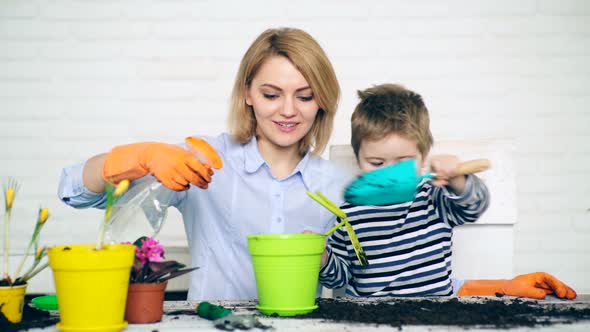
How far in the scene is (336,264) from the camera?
1556 mm

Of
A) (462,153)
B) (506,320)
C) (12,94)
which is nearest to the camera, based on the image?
(506,320)

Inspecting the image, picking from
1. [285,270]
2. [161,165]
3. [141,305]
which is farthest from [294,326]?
[161,165]

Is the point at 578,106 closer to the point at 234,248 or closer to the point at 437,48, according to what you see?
the point at 437,48

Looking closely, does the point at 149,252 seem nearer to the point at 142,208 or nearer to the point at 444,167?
the point at 142,208

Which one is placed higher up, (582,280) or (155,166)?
(155,166)

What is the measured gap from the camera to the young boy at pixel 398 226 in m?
1.63

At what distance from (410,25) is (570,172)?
964 mm

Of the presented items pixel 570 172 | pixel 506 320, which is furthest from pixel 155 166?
pixel 570 172

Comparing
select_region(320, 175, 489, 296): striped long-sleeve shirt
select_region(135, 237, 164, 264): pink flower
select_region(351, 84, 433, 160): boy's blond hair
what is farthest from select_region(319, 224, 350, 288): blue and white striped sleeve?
select_region(135, 237, 164, 264): pink flower

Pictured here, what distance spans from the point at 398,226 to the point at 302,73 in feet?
1.67

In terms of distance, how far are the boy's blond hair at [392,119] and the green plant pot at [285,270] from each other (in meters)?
0.60

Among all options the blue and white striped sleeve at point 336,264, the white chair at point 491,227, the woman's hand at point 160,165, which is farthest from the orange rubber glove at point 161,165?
the white chair at point 491,227

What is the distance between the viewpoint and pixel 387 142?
162 centimetres

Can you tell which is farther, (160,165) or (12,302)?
(160,165)
